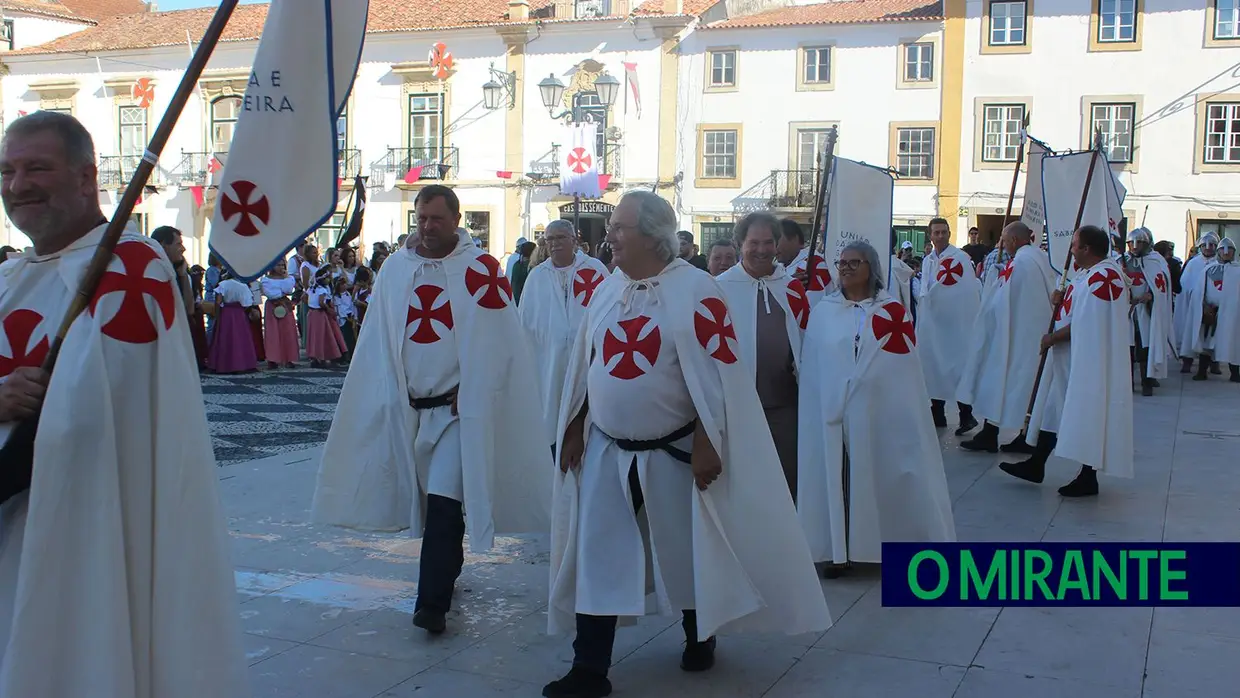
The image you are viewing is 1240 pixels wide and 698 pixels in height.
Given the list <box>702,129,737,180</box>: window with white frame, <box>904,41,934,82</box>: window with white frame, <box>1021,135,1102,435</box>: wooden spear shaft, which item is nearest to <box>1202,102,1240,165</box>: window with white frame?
<box>904,41,934,82</box>: window with white frame

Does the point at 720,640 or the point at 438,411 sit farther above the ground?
the point at 438,411

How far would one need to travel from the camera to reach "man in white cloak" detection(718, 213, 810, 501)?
606 cm

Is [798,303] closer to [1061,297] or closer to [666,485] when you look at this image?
[666,485]

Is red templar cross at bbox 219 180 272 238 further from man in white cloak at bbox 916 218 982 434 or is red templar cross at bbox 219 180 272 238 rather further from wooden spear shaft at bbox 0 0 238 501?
man in white cloak at bbox 916 218 982 434

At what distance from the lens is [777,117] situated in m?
33.4

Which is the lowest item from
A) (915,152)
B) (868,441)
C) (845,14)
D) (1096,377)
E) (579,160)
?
(868,441)

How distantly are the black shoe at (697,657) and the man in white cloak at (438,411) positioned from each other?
962 mm

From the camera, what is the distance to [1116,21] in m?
30.4

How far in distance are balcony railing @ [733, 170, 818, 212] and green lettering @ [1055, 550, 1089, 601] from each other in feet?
88.7

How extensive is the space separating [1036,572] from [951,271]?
586cm

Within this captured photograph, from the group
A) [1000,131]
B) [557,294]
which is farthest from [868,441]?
[1000,131]

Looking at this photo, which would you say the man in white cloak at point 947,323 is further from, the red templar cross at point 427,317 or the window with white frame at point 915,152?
the window with white frame at point 915,152

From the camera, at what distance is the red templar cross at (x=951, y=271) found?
11398 millimetres

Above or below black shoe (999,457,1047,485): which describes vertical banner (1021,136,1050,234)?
above
